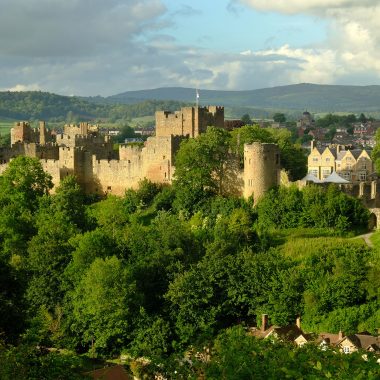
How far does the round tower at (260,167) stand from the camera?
4372cm

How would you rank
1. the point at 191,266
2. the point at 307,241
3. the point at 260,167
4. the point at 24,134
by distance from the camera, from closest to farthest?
the point at 191,266 → the point at 307,241 → the point at 260,167 → the point at 24,134

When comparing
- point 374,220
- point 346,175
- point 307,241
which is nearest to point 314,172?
point 346,175

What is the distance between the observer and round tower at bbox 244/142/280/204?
43.7 metres

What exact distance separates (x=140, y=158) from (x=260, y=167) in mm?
9249

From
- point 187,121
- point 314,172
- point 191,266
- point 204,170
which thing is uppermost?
point 187,121

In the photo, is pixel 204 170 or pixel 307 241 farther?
pixel 204 170

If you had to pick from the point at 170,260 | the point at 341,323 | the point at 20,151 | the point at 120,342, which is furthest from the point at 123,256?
the point at 20,151

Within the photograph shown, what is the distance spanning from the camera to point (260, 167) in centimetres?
4378

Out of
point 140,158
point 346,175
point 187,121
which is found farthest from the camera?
point 346,175

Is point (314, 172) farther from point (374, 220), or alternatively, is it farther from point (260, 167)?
point (374, 220)

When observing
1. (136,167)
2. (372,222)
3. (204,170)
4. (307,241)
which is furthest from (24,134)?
(372,222)

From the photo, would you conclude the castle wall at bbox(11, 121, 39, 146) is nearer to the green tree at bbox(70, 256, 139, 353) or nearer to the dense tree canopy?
the dense tree canopy

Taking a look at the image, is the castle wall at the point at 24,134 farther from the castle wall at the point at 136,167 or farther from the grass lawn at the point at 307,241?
the grass lawn at the point at 307,241

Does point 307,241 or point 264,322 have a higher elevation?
point 307,241
